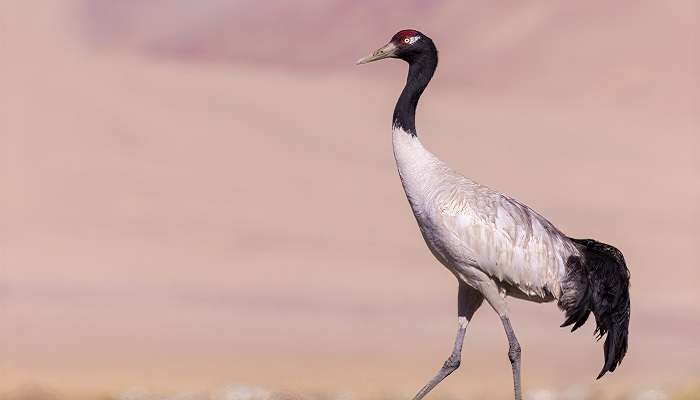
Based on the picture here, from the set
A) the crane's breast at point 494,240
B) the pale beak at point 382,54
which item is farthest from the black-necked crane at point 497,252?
the pale beak at point 382,54

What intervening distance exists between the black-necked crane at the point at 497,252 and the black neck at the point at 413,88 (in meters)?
0.01

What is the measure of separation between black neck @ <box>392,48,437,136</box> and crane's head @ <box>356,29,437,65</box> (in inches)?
1.6

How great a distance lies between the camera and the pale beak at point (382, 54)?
18.3 m

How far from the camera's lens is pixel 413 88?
59.0 ft

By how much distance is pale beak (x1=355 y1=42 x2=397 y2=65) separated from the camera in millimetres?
18344

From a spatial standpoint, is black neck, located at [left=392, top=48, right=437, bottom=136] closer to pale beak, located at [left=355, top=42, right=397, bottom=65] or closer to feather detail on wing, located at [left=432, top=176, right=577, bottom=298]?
pale beak, located at [left=355, top=42, right=397, bottom=65]

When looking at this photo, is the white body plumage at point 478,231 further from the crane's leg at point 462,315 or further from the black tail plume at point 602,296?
the crane's leg at point 462,315

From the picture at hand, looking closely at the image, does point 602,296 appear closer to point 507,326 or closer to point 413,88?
point 507,326

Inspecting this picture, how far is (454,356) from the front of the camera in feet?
58.2

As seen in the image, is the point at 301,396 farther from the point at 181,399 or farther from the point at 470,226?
the point at 470,226

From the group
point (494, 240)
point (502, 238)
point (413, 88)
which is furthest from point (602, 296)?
point (413, 88)

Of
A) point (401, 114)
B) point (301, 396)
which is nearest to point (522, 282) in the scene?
point (401, 114)

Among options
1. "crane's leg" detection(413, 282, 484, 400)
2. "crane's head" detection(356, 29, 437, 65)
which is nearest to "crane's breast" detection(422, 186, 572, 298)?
"crane's leg" detection(413, 282, 484, 400)

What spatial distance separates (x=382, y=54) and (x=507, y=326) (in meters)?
4.22
